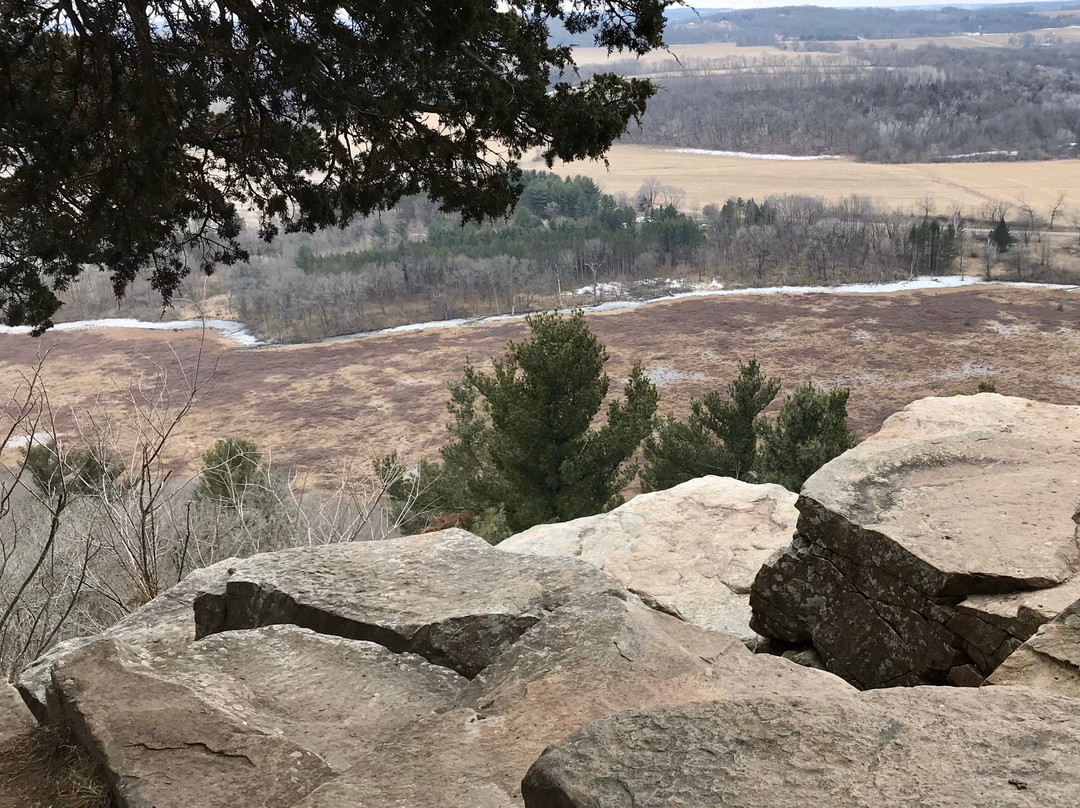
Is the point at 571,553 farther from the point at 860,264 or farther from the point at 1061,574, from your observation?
the point at 860,264

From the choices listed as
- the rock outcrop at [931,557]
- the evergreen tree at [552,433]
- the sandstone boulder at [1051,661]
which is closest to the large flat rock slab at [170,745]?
the sandstone boulder at [1051,661]

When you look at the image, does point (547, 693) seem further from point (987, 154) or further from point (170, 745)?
point (987, 154)

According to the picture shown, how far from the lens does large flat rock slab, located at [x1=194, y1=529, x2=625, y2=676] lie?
4074mm

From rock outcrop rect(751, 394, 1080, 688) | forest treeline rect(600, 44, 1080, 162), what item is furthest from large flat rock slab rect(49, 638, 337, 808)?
forest treeline rect(600, 44, 1080, 162)

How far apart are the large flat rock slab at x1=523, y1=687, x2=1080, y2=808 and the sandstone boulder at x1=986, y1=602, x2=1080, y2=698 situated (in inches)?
27.1

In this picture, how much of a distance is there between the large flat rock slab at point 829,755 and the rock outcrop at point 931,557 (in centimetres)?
217

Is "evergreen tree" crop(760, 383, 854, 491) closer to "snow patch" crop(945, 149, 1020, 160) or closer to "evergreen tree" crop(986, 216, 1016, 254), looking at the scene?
"evergreen tree" crop(986, 216, 1016, 254)

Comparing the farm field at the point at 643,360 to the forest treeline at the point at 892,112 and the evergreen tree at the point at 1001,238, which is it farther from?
the forest treeline at the point at 892,112

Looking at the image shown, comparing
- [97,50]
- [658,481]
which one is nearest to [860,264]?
[658,481]

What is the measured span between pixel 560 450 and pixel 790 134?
8987cm

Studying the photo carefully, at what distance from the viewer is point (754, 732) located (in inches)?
98.4

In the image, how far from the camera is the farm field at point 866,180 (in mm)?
66500

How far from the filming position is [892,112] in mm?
94500

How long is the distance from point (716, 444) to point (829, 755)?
52.9 ft
